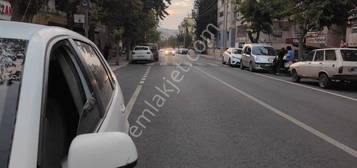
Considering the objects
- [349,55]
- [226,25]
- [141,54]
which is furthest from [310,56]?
[226,25]

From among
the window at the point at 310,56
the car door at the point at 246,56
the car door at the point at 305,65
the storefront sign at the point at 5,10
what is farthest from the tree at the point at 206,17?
the storefront sign at the point at 5,10

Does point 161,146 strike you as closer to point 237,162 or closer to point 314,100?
point 237,162

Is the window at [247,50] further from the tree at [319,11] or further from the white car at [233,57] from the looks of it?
the tree at [319,11]

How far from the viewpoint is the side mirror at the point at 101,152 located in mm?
1881

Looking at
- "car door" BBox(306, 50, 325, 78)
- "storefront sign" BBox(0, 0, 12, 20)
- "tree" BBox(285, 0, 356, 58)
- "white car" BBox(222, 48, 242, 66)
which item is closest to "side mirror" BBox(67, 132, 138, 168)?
"storefront sign" BBox(0, 0, 12, 20)

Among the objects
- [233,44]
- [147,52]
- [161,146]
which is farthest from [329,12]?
[233,44]

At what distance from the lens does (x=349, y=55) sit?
55.2ft

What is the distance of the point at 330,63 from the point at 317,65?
87 cm

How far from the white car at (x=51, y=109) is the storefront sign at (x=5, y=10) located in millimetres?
7059

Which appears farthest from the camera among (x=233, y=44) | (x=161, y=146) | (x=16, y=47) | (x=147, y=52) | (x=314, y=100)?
(x=233, y=44)

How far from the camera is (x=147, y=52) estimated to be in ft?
123

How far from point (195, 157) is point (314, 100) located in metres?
7.76

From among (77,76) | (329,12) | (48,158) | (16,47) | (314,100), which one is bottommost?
(314,100)

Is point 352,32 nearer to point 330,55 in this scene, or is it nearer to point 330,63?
point 330,55
